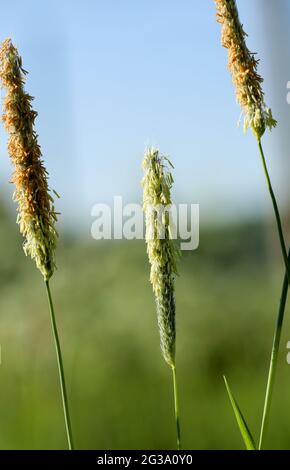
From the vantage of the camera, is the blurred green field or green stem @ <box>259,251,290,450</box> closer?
green stem @ <box>259,251,290,450</box>

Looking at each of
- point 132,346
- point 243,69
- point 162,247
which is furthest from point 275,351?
point 132,346

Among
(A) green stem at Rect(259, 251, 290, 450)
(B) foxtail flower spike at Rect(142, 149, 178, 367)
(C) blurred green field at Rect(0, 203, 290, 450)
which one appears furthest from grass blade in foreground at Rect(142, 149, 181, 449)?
(C) blurred green field at Rect(0, 203, 290, 450)

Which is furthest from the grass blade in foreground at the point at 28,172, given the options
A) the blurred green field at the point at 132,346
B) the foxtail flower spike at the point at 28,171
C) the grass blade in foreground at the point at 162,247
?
the blurred green field at the point at 132,346

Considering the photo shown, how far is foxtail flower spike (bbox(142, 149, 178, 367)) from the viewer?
4.43 feet

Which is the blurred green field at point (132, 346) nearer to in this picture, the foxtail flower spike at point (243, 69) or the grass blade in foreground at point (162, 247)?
the grass blade in foreground at point (162, 247)

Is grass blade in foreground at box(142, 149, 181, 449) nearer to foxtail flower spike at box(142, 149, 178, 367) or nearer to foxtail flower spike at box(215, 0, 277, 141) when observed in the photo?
foxtail flower spike at box(142, 149, 178, 367)

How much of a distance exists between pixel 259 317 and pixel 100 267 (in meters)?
1.01

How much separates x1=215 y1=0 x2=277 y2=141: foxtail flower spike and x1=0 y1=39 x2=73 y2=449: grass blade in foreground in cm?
41

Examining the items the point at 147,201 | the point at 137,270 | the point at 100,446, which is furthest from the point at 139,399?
the point at 137,270

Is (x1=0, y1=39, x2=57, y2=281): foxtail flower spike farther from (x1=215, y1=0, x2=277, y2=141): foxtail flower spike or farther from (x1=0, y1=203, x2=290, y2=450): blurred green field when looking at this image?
(x1=0, y1=203, x2=290, y2=450): blurred green field

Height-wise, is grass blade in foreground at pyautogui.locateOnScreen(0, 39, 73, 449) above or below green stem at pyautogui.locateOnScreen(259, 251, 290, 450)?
above

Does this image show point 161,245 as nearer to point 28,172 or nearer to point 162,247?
point 162,247

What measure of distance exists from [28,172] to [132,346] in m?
2.44

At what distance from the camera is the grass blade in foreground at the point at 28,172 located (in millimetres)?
1322
